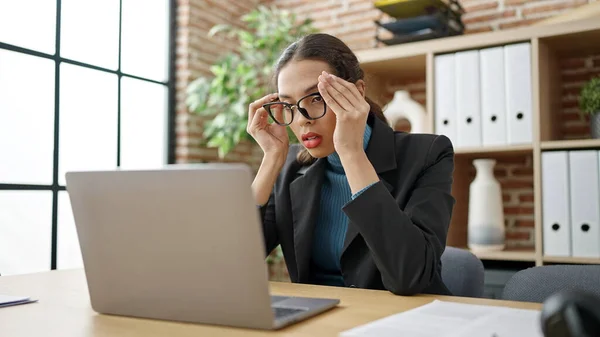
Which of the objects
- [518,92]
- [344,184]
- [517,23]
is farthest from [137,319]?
[517,23]

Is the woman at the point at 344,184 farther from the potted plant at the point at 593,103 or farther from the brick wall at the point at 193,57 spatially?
the brick wall at the point at 193,57

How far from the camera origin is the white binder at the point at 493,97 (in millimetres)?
2512

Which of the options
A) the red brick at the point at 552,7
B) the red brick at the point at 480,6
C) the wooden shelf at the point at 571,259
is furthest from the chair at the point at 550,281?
the red brick at the point at 480,6

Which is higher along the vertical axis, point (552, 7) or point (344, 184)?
Answer: point (552, 7)

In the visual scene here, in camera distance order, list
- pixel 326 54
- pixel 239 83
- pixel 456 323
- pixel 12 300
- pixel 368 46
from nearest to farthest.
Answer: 1. pixel 456 323
2. pixel 12 300
3. pixel 326 54
4. pixel 239 83
5. pixel 368 46

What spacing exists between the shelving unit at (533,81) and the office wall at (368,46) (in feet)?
0.22

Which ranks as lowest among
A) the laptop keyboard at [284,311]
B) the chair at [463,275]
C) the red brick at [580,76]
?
the chair at [463,275]

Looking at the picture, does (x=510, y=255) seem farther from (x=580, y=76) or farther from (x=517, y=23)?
(x=517, y=23)

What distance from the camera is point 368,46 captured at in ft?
10.9

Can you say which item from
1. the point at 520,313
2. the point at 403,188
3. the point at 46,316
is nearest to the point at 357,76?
the point at 403,188

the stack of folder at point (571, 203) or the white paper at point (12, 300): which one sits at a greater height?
the stack of folder at point (571, 203)

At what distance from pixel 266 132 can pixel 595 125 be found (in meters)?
1.51

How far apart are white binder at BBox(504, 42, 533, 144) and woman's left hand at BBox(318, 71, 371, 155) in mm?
1388

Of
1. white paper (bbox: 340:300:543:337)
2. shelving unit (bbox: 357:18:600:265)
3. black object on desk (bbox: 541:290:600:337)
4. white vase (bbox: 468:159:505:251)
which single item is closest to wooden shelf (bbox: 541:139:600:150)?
shelving unit (bbox: 357:18:600:265)
